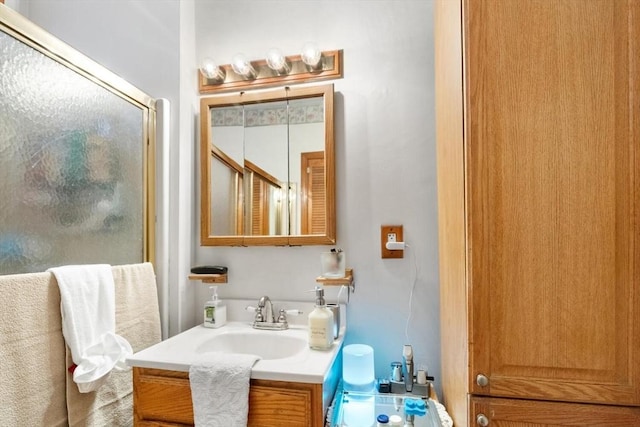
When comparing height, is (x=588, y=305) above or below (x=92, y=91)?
below

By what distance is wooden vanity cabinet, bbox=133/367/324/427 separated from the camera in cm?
90

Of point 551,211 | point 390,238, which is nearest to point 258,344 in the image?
point 390,238

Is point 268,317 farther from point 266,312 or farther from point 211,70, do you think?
point 211,70

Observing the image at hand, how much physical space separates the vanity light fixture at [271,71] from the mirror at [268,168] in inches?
2.4

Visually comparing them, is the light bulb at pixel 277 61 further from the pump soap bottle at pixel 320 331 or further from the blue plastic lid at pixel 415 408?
the blue plastic lid at pixel 415 408

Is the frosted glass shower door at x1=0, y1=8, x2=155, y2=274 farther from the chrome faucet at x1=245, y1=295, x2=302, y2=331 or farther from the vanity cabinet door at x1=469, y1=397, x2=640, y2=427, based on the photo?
the vanity cabinet door at x1=469, y1=397, x2=640, y2=427

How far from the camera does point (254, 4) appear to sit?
4.89 ft

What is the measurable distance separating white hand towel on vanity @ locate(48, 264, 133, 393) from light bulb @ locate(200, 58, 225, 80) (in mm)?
899

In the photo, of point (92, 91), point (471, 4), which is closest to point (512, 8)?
point (471, 4)

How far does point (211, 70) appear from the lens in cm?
145

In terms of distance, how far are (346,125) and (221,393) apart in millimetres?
1058

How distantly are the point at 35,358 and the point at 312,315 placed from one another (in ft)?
2.55

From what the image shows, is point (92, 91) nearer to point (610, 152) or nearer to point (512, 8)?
point (512, 8)

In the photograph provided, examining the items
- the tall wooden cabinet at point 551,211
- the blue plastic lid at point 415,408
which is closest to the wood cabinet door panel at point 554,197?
the tall wooden cabinet at point 551,211
